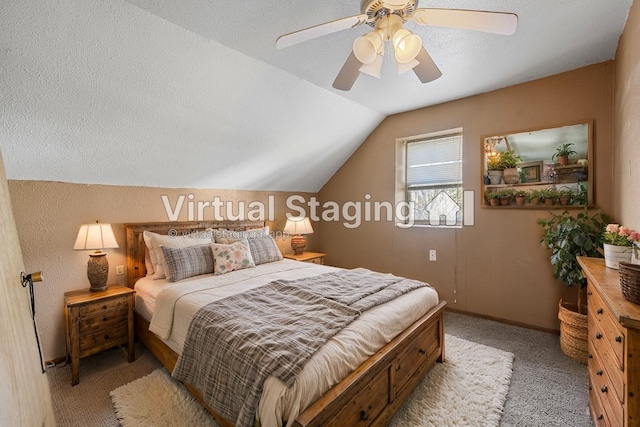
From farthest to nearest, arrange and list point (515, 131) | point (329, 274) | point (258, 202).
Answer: point (258, 202) < point (515, 131) < point (329, 274)

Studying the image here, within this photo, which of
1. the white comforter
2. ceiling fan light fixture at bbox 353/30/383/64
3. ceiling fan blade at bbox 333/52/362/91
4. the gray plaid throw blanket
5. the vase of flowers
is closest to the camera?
the white comforter

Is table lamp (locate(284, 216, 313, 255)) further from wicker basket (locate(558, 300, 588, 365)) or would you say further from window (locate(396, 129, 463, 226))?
wicker basket (locate(558, 300, 588, 365))

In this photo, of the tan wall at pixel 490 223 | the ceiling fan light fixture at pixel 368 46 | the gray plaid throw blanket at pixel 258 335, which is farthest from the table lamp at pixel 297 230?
the ceiling fan light fixture at pixel 368 46

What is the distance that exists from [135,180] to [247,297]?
179cm

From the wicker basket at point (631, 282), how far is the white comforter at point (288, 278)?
111cm

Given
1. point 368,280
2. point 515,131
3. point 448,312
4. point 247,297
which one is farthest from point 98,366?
point 515,131

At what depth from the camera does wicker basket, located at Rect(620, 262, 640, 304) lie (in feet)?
3.74

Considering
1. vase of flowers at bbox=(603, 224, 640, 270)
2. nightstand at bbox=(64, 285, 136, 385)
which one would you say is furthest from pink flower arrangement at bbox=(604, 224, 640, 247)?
nightstand at bbox=(64, 285, 136, 385)

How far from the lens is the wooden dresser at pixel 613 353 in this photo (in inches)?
41.6

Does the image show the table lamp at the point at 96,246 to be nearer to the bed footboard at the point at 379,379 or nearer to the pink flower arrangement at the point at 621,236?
the bed footboard at the point at 379,379

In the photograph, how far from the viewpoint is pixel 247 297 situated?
6.96 feet

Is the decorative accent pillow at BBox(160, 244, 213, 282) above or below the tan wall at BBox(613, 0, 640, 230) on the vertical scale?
below

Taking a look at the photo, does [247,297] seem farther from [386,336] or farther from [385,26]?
[385,26]

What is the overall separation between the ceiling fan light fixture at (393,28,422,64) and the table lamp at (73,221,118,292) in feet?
8.71
